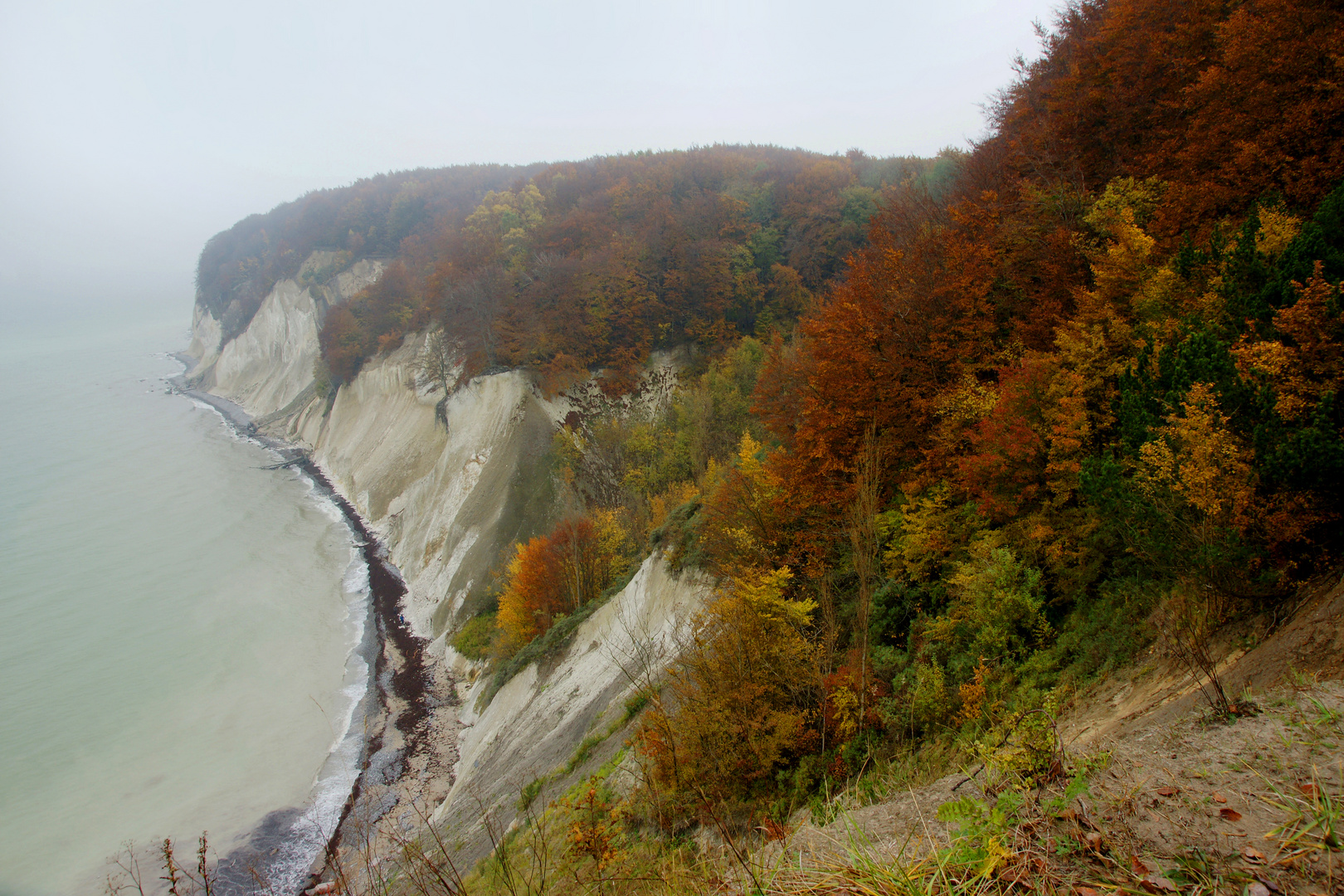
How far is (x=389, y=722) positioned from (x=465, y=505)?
1477 cm

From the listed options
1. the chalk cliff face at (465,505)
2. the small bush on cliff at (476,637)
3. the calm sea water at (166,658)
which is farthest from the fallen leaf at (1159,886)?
the small bush on cliff at (476,637)

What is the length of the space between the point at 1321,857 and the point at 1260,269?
10191 millimetres

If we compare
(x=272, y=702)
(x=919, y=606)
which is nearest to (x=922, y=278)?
(x=919, y=606)

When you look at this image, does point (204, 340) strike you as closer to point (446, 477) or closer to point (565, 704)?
point (446, 477)

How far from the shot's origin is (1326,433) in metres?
6.79

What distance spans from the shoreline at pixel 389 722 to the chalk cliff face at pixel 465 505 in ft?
3.03

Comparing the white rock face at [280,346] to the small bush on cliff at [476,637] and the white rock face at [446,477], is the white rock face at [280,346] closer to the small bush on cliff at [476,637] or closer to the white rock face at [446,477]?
the white rock face at [446,477]

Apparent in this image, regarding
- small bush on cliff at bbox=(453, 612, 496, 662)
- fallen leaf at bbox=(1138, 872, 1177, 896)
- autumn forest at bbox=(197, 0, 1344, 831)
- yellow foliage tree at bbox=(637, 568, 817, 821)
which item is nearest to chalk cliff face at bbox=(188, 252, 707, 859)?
small bush on cliff at bbox=(453, 612, 496, 662)

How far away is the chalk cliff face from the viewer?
1852 cm

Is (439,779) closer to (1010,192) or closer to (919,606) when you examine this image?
(919,606)

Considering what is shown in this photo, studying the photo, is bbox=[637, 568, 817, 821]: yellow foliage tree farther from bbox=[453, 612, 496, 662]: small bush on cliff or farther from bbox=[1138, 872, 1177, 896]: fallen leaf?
bbox=[453, 612, 496, 662]: small bush on cliff

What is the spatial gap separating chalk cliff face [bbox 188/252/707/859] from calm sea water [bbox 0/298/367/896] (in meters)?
4.24

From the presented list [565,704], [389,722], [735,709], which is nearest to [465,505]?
[389,722]

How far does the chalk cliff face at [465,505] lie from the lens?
18516mm
